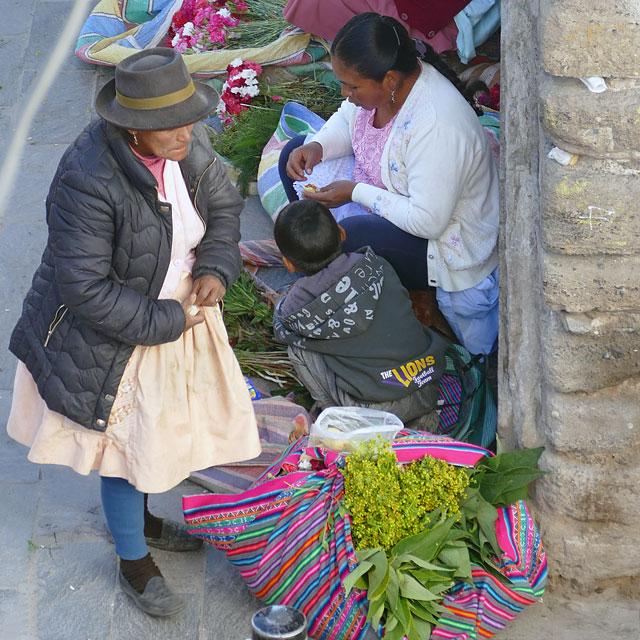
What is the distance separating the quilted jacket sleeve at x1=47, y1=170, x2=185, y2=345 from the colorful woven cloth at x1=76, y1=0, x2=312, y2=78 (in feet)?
10.3

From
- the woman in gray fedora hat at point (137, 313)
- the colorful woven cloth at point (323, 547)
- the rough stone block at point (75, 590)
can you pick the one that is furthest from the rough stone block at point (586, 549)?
the rough stone block at point (75, 590)

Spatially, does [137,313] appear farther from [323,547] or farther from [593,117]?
[593,117]

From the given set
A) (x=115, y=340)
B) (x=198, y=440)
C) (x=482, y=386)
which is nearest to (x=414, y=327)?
(x=482, y=386)

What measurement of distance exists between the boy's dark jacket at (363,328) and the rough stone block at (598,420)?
2.28ft

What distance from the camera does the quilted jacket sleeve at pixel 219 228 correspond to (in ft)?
8.84

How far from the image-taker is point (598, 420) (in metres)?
2.82

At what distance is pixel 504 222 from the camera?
10.2 ft

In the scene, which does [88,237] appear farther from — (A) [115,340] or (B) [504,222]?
(B) [504,222]

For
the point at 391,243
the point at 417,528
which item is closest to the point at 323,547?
the point at 417,528

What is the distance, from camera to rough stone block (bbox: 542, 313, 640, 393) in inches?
106

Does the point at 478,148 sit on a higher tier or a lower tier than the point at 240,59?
higher

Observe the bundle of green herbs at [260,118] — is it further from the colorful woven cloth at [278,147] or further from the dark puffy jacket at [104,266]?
the dark puffy jacket at [104,266]

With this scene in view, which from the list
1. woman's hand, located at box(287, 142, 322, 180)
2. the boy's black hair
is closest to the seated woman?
woman's hand, located at box(287, 142, 322, 180)

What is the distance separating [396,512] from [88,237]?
3.78 feet
